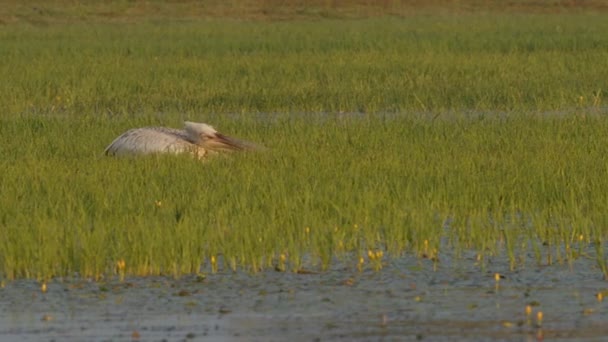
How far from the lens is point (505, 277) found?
7340 millimetres

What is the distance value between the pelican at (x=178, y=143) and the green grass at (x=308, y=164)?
0.28 meters

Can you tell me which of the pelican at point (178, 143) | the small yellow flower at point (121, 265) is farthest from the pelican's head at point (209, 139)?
the small yellow flower at point (121, 265)

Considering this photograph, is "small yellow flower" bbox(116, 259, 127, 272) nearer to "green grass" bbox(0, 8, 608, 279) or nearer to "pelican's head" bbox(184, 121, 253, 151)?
"green grass" bbox(0, 8, 608, 279)

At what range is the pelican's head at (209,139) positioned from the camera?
11.6 metres

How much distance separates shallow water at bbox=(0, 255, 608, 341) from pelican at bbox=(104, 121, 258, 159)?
13.3ft

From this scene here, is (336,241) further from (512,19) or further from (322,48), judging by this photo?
(512,19)

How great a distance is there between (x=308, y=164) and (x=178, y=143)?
4.48 ft

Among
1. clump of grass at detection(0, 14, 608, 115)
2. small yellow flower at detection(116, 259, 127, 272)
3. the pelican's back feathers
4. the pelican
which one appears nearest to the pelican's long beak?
the pelican

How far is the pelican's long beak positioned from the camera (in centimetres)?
1166

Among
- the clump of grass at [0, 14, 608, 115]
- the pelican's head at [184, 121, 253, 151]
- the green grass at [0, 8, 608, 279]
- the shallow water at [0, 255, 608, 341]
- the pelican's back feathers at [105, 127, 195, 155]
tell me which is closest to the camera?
the shallow water at [0, 255, 608, 341]

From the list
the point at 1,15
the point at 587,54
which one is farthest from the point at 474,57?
the point at 1,15

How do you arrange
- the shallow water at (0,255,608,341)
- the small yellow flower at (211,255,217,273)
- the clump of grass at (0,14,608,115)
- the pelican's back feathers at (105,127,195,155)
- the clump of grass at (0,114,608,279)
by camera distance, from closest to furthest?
the shallow water at (0,255,608,341)
the small yellow flower at (211,255,217,273)
the clump of grass at (0,114,608,279)
the pelican's back feathers at (105,127,195,155)
the clump of grass at (0,14,608,115)

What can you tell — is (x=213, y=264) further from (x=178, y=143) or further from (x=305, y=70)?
(x=305, y=70)

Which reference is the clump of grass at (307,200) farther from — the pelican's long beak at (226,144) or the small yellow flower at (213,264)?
the pelican's long beak at (226,144)
